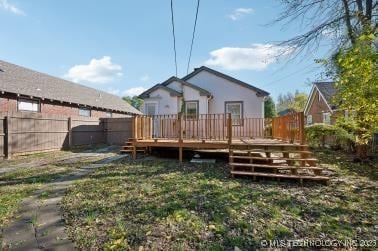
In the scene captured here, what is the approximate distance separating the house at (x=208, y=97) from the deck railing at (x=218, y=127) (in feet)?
3.46

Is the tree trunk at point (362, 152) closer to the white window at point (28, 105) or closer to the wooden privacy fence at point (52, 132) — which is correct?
the wooden privacy fence at point (52, 132)

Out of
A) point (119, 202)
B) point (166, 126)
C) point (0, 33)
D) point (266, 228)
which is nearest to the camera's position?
point (266, 228)

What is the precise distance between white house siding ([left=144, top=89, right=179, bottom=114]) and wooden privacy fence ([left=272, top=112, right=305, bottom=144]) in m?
6.09

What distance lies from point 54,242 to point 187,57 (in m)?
12.0

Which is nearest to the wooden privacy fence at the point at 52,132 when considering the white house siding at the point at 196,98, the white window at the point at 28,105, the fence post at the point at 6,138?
the fence post at the point at 6,138

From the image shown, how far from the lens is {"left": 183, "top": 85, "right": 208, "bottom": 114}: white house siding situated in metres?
14.4

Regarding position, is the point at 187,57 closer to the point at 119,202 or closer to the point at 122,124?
the point at 122,124

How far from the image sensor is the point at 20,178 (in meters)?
7.14

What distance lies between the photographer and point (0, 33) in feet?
42.2

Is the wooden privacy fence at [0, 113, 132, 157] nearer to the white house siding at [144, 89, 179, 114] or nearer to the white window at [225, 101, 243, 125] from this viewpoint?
the white house siding at [144, 89, 179, 114]

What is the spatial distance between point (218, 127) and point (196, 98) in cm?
396

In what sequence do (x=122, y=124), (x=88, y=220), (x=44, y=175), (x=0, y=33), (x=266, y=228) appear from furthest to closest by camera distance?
(x=122, y=124)
(x=0, y=33)
(x=44, y=175)
(x=88, y=220)
(x=266, y=228)

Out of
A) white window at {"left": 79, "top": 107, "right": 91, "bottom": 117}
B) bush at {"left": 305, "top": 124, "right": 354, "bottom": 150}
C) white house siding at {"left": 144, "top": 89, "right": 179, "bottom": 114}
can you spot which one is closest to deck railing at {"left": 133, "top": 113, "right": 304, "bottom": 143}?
white house siding at {"left": 144, "top": 89, "right": 179, "bottom": 114}

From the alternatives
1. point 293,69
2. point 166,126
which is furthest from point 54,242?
point 293,69
